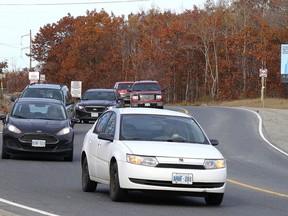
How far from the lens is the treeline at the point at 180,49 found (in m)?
76.8

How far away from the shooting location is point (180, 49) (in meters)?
81.6

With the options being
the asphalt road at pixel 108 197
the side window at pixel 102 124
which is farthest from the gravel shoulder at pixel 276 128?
the side window at pixel 102 124

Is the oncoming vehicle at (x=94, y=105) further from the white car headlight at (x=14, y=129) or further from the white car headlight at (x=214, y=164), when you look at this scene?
the white car headlight at (x=214, y=164)

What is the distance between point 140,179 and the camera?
38.7 ft

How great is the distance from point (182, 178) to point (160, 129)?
147cm

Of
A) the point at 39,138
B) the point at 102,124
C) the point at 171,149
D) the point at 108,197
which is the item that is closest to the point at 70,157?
the point at 39,138

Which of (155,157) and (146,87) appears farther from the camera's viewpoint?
(146,87)

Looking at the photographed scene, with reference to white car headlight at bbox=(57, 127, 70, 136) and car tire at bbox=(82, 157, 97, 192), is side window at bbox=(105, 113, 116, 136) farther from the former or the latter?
white car headlight at bbox=(57, 127, 70, 136)

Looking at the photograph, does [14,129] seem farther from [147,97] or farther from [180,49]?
[180,49]

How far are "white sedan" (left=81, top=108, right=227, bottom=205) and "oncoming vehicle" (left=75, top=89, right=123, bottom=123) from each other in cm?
2437

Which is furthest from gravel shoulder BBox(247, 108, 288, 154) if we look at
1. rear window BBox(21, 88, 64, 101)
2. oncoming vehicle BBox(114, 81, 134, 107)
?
oncoming vehicle BBox(114, 81, 134, 107)

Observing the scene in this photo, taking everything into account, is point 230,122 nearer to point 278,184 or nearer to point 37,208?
point 278,184

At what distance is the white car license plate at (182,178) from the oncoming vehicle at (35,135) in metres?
8.72

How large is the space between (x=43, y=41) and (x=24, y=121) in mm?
80176
